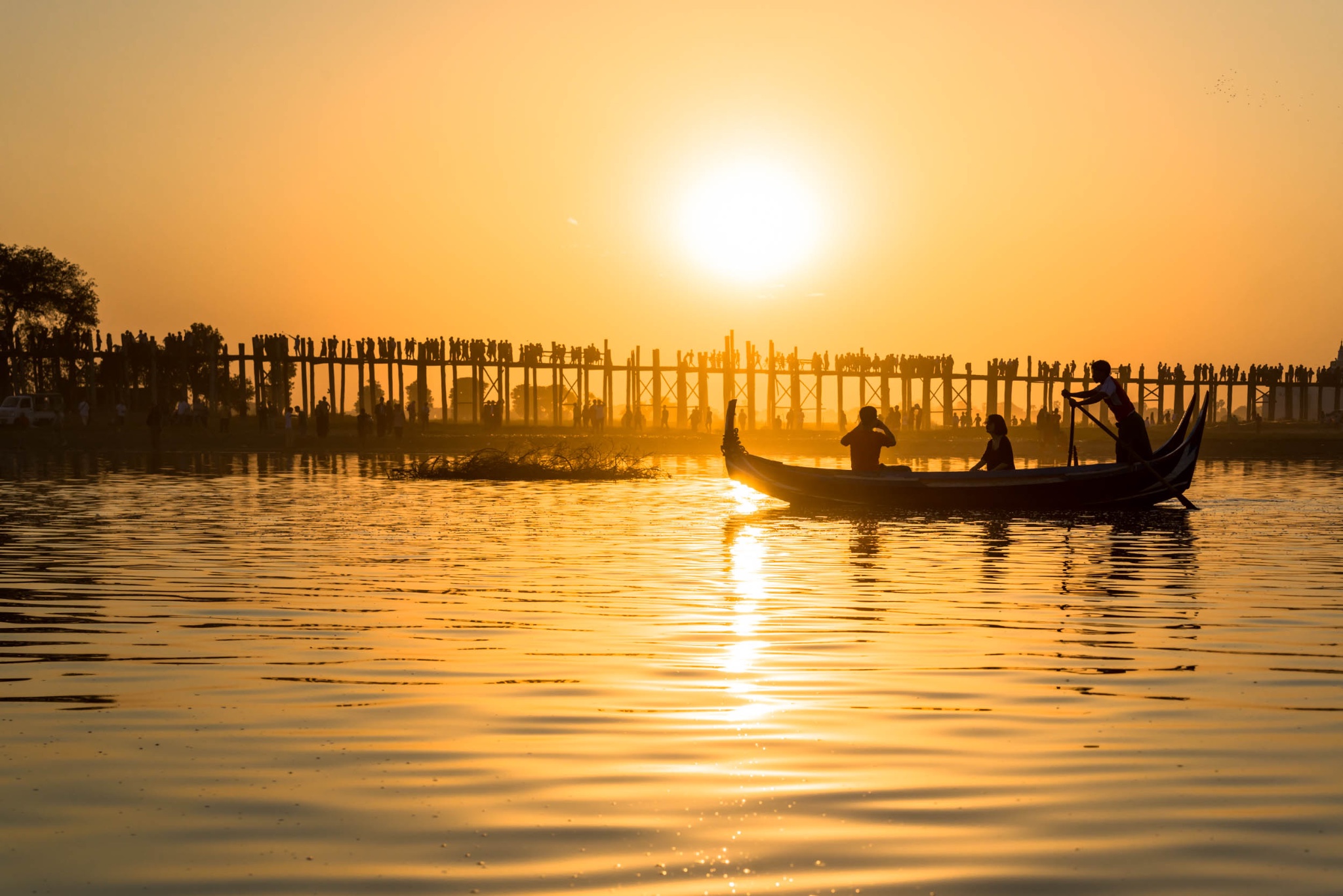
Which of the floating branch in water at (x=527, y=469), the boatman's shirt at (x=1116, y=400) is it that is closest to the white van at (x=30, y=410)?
the floating branch in water at (x=527, y=469)

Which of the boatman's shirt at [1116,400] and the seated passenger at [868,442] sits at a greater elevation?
the boatman's shirt at [1116,400]

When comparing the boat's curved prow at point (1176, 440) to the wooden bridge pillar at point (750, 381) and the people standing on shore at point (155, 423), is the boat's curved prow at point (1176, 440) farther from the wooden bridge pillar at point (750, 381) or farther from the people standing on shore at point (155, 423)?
the wooden bridge pillar at point (750, 381)

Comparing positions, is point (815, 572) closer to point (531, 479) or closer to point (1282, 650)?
point (1282, 650)

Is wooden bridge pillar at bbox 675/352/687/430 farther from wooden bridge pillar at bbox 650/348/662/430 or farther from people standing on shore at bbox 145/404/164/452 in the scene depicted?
people standing on shore at bbox 145/404/164/452

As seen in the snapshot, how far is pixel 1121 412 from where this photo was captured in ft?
65.9

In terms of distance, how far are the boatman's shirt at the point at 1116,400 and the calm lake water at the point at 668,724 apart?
5.65 m

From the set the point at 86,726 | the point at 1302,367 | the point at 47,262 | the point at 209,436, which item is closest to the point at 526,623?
the point at 86,726

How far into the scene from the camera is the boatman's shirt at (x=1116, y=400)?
19641 millimetres

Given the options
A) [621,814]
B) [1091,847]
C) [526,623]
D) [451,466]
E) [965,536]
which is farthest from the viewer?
[451,466]

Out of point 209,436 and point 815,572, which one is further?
point 209,436

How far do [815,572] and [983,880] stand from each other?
9109mm

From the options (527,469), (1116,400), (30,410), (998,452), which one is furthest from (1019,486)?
(30,410)

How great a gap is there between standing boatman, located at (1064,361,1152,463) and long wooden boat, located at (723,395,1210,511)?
0.61 feet

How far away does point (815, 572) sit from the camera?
13219 mm
